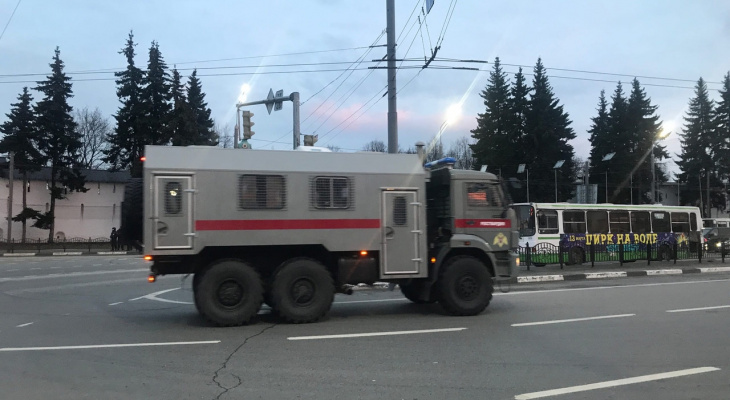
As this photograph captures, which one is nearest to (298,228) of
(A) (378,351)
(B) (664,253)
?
(A) (378,351)

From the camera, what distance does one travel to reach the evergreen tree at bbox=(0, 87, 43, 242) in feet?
147

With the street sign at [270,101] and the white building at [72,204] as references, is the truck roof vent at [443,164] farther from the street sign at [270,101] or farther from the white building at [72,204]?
the white building at [72,204]

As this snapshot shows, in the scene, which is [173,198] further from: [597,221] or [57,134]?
[57,134]

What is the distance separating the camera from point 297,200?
925 centimetres

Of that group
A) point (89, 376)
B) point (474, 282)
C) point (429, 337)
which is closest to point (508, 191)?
point (474, 282)

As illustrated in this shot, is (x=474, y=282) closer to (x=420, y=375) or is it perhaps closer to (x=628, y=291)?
(x=420, y=375)

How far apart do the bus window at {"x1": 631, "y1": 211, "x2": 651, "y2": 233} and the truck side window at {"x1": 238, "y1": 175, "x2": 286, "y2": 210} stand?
68.8 ft

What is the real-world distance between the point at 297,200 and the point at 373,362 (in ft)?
11.2

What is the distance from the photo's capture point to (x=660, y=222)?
25984 millimetres

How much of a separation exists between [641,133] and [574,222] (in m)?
42.9

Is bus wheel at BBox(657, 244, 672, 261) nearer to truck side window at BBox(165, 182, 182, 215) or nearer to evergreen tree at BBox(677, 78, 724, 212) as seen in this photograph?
truck side window at BBox(165, 182, 182, 215)

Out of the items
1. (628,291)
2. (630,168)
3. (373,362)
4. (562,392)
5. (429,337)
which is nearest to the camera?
(562,392)

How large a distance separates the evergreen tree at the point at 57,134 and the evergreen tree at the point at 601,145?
52.5 meters

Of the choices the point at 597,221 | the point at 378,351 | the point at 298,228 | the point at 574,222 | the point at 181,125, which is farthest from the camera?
the point at 181,125
